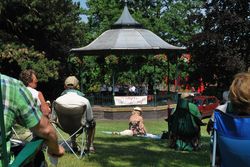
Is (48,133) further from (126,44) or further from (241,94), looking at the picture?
(126,44)

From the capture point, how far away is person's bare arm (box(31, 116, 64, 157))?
117 inches

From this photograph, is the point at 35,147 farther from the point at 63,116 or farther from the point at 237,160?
the point at 63,116

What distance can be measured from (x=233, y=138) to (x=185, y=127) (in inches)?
267

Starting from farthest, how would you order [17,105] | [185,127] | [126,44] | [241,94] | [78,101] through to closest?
[126,44] < [185,127] < [78,101] < [241,94] < [17,105]

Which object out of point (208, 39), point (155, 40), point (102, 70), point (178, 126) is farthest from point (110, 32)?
point (178, 126)

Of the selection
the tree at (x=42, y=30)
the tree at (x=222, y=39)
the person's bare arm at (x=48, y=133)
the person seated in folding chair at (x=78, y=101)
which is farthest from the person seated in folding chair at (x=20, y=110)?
the tree at (x=222, y=39)

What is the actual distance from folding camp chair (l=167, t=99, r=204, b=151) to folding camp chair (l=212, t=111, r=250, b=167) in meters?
6.52

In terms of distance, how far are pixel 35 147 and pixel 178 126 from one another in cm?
816

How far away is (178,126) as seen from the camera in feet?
36.2

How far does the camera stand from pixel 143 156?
893cm

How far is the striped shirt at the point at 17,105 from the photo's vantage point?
9.36 feet

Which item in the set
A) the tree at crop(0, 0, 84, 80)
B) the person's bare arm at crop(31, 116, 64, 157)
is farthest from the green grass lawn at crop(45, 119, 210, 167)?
the tree at crop(0, 0, 84, 80)

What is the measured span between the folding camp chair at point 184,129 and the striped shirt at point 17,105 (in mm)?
8081

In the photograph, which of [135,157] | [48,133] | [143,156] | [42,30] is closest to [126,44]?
[42,30]
